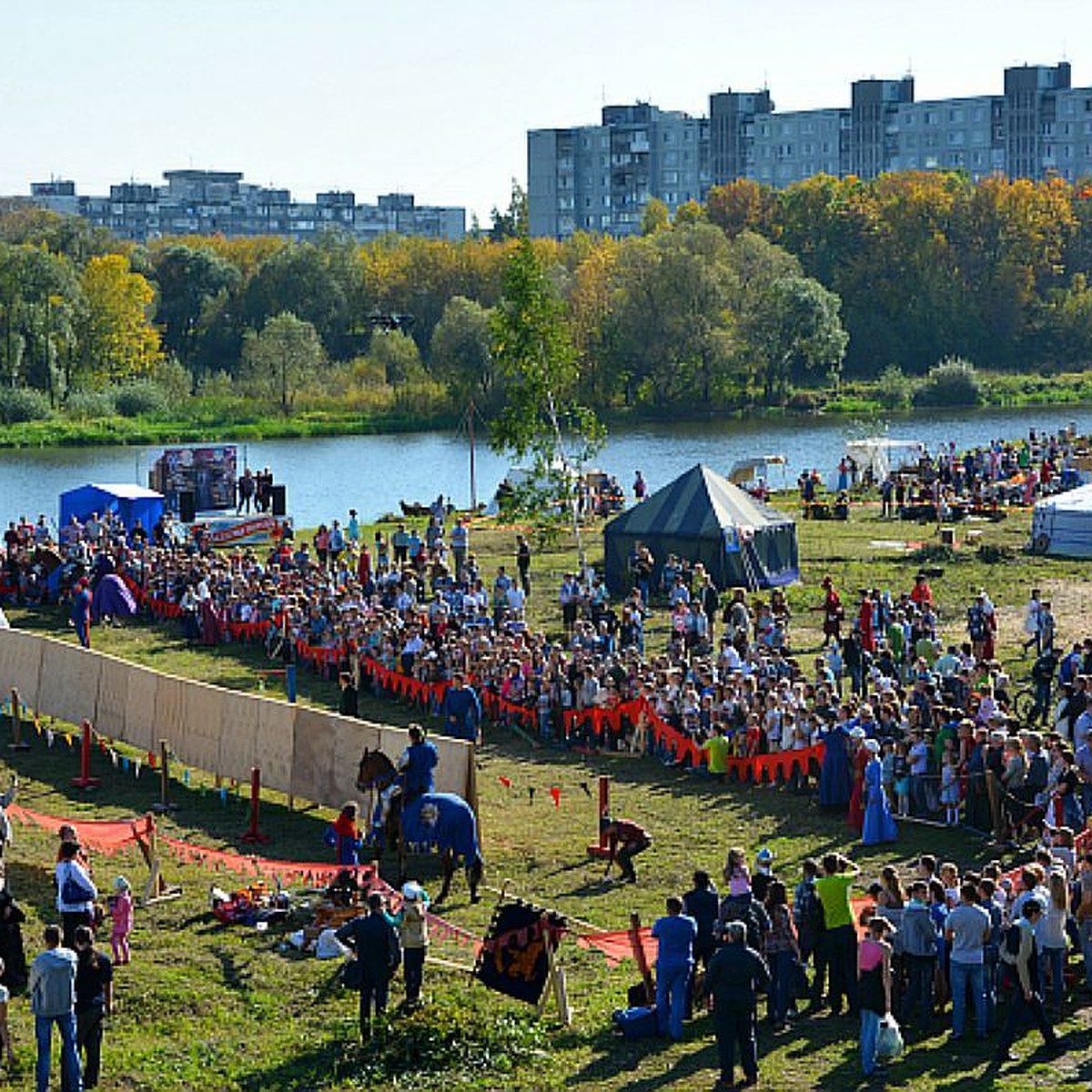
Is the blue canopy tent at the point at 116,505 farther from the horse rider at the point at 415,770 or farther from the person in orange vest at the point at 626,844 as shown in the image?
the person in orange vest at the point at 626,844

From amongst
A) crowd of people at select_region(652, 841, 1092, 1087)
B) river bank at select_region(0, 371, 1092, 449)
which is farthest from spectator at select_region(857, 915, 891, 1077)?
river bank at select_region(0, 371, 1092, 449)

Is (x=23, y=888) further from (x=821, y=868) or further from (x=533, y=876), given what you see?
(x=821, y=868)

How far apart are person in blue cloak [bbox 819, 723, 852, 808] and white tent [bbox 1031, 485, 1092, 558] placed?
59.6 ft

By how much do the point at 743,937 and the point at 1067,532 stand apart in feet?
83.1

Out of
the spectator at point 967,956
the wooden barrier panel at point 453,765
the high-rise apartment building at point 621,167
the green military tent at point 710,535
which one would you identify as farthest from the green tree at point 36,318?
the high-rise apartment building at point 621,167

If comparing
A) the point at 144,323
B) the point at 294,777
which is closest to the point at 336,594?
the point at 294,777

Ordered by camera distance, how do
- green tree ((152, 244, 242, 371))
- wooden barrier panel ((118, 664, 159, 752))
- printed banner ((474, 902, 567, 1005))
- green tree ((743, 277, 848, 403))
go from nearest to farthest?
printed banner ((474, 902, 567, 1005)), wooden barrier panel ((118, 664, 159, 752)), green tree ((743, 277, 848, 403)), green tree ((152, 244, 242, 371))

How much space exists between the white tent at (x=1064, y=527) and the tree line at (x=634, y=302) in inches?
1597

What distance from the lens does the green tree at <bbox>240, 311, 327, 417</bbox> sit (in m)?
87.3

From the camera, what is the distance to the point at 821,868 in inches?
509

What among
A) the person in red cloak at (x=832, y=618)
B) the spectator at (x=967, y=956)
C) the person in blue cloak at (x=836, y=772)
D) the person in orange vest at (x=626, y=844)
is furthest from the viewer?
the person in red cloak at (x=832, y=618)

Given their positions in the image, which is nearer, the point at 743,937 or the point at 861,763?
the point at 743,937

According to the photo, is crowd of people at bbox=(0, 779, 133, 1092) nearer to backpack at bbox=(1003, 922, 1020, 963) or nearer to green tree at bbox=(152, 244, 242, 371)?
backpack at bbox=(1003, 922, 1020, 963)

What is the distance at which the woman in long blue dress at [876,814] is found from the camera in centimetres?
Result: 1706
